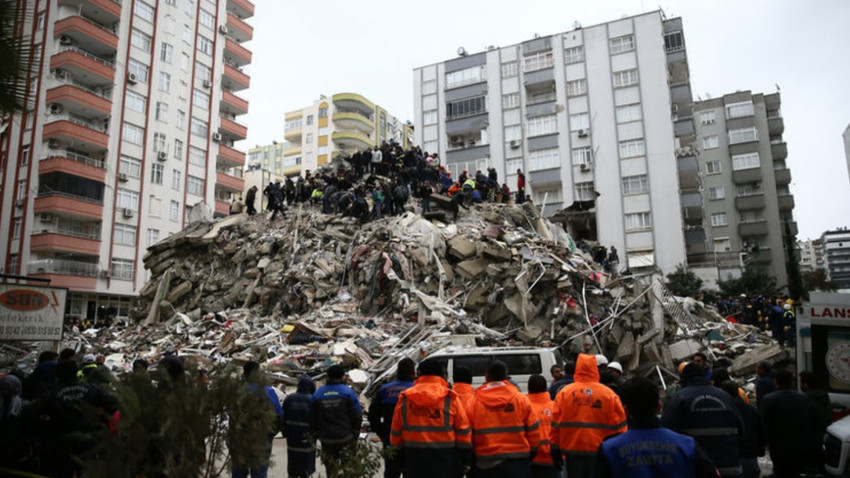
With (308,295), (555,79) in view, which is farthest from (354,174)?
(555,79)

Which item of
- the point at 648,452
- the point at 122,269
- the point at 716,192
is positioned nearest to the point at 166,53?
the point at 122,269

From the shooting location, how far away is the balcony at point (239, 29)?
4600 centimetres

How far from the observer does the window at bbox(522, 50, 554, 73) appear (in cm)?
4244

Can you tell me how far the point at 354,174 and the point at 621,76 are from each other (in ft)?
81.7

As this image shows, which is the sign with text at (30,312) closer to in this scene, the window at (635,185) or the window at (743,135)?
the window at (635,185)

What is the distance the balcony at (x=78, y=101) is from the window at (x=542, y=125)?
98.0 feet

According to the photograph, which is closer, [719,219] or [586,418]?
[586,418]

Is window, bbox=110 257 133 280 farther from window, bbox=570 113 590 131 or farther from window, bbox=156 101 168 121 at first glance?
window, bbox=570 113 590 131

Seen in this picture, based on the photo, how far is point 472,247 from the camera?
17078 millimetres

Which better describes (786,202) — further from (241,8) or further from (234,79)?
(241,8)

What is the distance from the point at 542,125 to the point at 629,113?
6.41 metres

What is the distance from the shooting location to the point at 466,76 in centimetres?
4531

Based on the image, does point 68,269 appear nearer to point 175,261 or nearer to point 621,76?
point 175,261

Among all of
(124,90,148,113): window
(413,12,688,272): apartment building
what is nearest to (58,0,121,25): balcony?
(124,90,148,113): window
